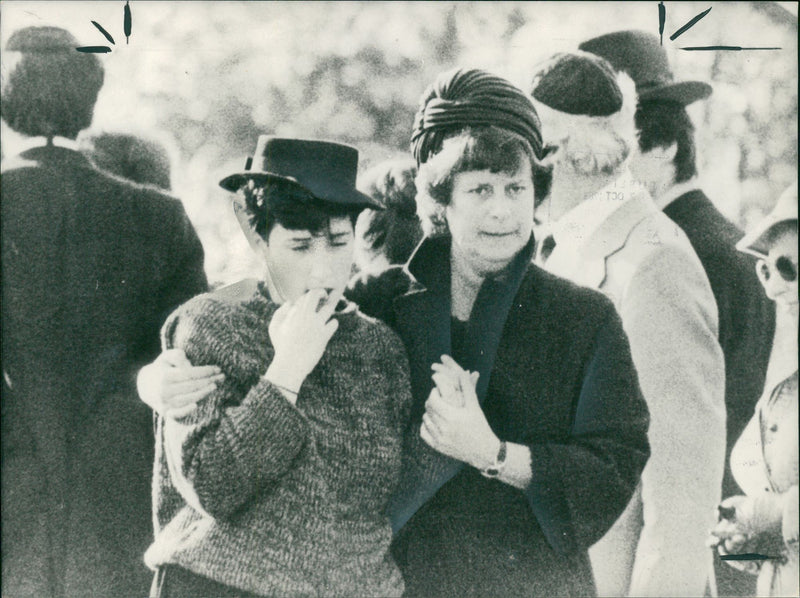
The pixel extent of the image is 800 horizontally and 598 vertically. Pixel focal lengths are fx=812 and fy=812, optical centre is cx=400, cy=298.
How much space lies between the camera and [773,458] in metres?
3.07

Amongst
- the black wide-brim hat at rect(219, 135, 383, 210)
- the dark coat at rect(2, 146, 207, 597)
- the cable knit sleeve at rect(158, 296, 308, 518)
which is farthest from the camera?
the dark coat at rect(2, 146, 207, 597)

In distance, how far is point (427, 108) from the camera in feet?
9.60

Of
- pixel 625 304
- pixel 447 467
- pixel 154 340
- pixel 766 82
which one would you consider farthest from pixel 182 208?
pixel 766 82

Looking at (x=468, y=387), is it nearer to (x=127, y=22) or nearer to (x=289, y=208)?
(x=289, y=208)

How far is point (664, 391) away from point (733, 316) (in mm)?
422

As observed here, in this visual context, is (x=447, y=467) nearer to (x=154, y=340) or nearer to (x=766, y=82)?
(x=154, y=340)

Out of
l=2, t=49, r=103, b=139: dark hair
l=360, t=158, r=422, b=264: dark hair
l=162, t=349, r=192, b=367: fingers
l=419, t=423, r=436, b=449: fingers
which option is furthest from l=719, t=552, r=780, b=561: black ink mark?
→ l=2, t=49, r=103, b=139: dark hair

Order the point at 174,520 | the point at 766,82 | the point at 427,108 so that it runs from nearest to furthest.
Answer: the point at 174,520, the point at 427,108, the point at 766,82

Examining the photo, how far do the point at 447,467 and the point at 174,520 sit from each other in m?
0.94

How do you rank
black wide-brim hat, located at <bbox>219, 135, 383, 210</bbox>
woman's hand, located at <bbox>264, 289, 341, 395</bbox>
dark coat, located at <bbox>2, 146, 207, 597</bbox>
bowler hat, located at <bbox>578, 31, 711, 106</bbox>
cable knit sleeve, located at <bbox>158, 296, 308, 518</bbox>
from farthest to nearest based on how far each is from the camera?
bowler hat, located at <bbox>578, 31, 711, 106</bbox>, dark coat, located at <bbox>2, 146, 207, 597</bbox>, black wide-brim hat, located at <bbox>219, 135, 383, 210</bbox>, woman's hand, located at <bbox>264, 289, 341, 395</bbox>, cable knit sleeve, located at <bbox>158, 296, 308, 518</bbox>

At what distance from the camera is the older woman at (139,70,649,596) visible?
2.81m

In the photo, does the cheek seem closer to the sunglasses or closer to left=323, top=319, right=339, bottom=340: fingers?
left=323, top=319, right=339, bottom=340: fingers

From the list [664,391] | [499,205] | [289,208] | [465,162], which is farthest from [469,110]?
[664,391]

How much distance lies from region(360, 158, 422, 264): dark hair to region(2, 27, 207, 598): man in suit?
25.3 inches
